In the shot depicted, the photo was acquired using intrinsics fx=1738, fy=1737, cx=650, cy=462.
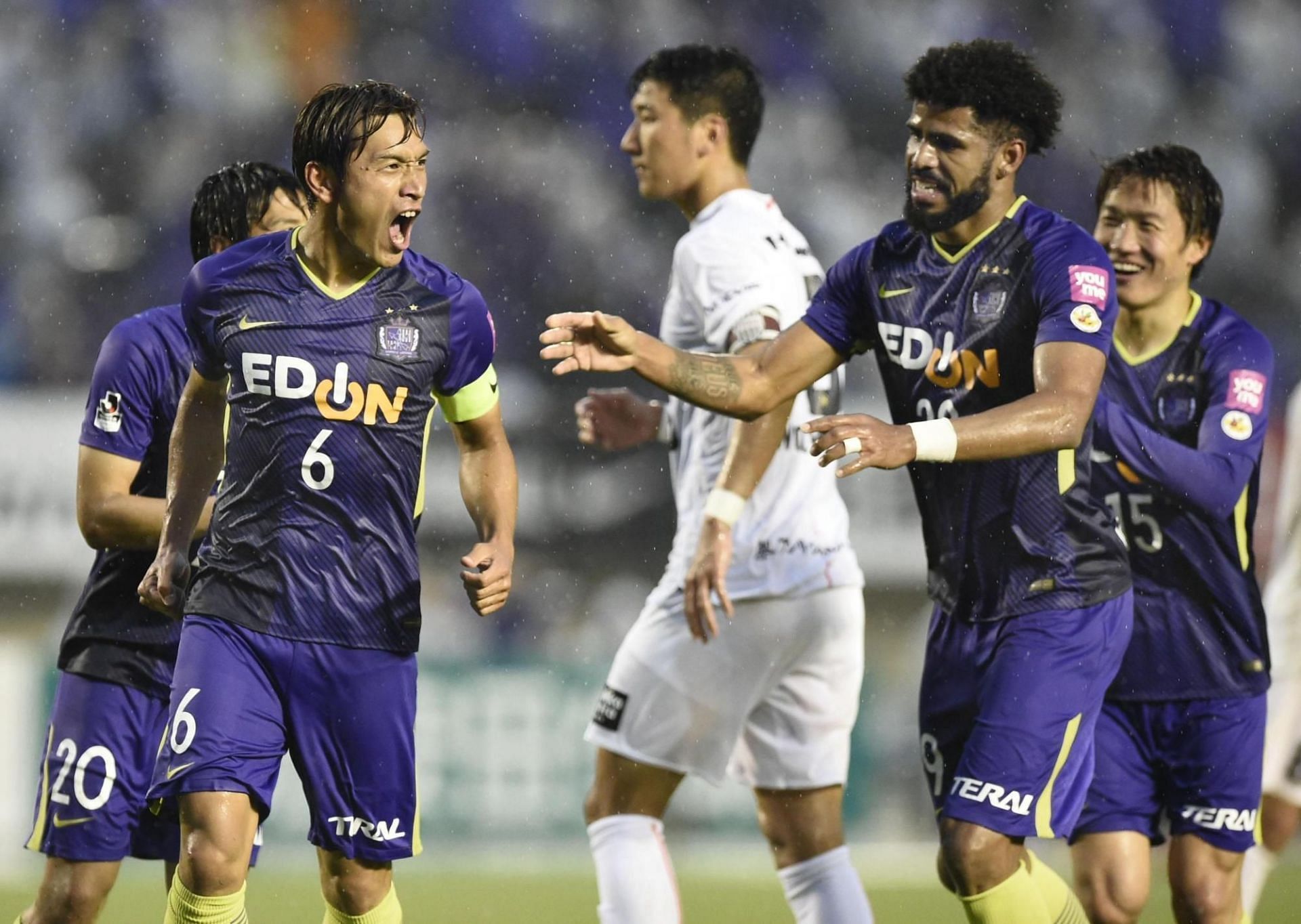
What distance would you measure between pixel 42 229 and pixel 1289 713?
26.4 ft

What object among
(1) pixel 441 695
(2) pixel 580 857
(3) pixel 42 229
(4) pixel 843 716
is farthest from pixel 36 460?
(4) pixel 843 716

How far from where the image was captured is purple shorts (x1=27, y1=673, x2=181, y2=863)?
13.4 ft

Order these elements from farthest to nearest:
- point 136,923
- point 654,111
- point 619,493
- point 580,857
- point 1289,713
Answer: point 619,493 < point 580,857 < point 136,923 < point 1289,713 < point 654,111

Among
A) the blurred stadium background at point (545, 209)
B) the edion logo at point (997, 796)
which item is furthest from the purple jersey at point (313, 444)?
the blurred stadium background at point (545, 209)

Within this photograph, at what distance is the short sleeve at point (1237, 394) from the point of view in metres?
4.41

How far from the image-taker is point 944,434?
3.63 meters

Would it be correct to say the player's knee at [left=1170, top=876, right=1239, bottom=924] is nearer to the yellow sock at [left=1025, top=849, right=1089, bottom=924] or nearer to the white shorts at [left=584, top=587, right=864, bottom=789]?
the yellow sock at [left=1025, top=849, right=1089, bottom=924]

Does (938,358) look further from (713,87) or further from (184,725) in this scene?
(184,725)

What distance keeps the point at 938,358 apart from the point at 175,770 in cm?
192

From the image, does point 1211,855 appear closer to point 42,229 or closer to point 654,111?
point 654,111

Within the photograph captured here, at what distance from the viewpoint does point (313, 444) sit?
3691 millimetres

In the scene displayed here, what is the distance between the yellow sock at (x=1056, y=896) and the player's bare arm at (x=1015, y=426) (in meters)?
0.99

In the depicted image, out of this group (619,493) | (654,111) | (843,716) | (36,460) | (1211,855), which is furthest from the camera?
(619,493)

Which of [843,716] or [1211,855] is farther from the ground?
[843,716]
